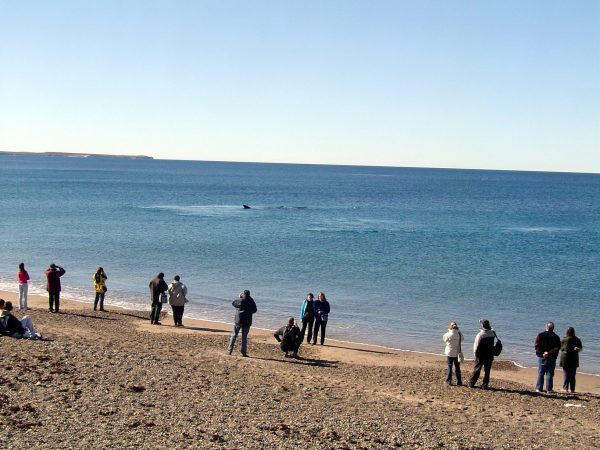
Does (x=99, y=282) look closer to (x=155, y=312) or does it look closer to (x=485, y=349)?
(x=155, y=312)

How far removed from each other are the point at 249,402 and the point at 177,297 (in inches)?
361

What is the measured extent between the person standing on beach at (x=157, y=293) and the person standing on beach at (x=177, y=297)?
10.0 inches

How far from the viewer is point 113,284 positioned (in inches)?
1243

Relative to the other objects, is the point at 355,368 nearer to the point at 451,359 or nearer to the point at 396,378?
the point at 396,378

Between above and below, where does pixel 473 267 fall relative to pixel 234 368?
above

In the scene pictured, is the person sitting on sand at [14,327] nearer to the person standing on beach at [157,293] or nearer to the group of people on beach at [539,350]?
the person standing on beach at [157,293]

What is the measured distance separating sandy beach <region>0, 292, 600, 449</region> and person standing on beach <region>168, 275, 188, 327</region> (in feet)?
8.43

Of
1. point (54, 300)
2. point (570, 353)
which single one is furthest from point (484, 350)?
point (54, 300)

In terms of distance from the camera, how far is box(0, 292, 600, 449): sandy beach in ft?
33.4

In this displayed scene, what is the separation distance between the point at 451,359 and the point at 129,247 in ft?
110

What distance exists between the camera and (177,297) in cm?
2080

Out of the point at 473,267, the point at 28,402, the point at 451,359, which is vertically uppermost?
the point at 473,267

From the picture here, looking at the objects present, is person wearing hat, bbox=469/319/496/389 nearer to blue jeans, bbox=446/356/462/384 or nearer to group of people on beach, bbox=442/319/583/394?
group of people on beach, bbox=442/319/583/394

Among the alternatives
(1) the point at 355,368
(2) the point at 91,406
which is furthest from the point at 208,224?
(2) the point at 91,406
